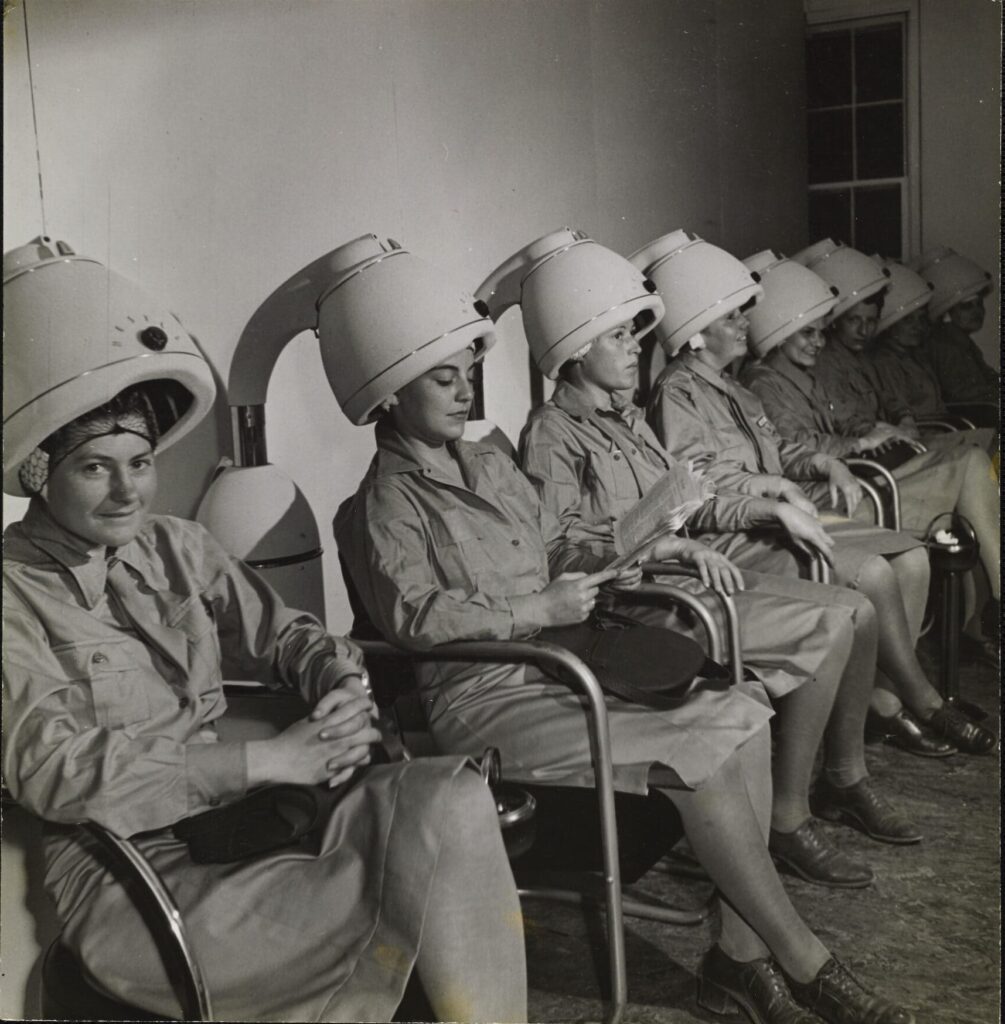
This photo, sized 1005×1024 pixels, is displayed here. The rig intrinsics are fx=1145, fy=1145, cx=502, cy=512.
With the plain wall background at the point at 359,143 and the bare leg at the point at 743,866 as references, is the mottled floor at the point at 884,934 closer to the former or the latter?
the bare leg at the point at 743,866

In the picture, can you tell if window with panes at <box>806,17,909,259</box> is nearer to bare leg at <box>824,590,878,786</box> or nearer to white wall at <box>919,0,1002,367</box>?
white wall at <box>919,0,1002,367</box>

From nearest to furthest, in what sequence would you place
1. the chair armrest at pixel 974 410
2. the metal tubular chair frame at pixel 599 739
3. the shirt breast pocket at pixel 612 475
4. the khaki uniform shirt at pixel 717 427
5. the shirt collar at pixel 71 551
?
1. the shirt collar at pixel 71 551
2. the metal tubular chair frame at pixel 599 739
3. the shirt breast pocket at pixel 612 475
4. the khaki uniform shirt at pixel 717 427
5. the chair armrest at pixel 974 410

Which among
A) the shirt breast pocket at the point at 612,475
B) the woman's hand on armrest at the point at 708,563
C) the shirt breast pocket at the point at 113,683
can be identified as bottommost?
the woman's hand on armrest at the point at 708,563

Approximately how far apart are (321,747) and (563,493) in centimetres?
120

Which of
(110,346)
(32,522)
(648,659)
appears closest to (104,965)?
(32,522)

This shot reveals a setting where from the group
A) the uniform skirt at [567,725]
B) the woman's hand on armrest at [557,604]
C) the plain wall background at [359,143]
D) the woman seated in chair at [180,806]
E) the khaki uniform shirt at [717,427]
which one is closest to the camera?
the woman seated in chair at [180,806]

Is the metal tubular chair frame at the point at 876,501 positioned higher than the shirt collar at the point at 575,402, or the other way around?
the shirt collar at the point at 575,402

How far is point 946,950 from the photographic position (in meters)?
2.37

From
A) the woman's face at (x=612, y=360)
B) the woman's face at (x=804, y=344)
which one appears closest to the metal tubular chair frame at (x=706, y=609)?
the woman's face at (x=612, y=360)

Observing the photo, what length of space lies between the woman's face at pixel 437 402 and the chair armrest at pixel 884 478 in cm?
173

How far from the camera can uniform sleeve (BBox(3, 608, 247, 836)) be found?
157 cm

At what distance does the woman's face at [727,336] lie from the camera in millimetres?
3471

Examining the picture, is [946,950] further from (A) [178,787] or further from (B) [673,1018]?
(A) [178,787]

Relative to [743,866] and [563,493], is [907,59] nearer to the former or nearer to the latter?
[563,493]
